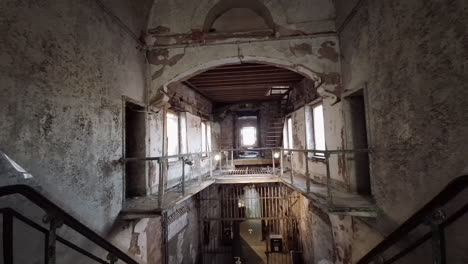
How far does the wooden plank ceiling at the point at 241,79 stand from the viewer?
666cm

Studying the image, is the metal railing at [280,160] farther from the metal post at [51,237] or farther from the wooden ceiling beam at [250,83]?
the wooden ceiling beam at [250,83]

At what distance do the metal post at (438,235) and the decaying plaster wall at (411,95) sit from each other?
0.85 meters

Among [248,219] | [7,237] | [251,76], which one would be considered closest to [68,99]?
[7,237]

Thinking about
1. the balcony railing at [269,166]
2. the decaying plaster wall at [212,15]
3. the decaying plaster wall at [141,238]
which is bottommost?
the decaying plaster wall at [141,238]

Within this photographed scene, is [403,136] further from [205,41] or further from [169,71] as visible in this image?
[169,71]

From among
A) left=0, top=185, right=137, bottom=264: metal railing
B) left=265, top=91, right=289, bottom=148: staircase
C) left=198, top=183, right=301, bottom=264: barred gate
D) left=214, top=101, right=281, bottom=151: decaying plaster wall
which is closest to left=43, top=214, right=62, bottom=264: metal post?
left=0, top=185, right=137, bottom=264: metal railing

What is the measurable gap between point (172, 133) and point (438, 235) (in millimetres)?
6129

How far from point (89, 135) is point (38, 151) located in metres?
0.85

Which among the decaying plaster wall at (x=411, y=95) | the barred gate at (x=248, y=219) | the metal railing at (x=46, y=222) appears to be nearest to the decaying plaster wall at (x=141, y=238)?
the metal railing at (x=46, y=222)

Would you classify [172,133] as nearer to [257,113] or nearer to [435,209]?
[435,209]

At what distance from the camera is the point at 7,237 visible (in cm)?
134

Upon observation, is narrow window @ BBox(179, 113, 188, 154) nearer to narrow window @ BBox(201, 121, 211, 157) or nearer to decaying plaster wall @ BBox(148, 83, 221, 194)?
decaying plaster wall @ BBox(148, 83, 221, 194)

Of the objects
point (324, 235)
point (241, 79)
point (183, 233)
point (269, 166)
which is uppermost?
point (241, 79)

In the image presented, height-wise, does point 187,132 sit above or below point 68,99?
below
